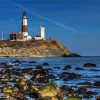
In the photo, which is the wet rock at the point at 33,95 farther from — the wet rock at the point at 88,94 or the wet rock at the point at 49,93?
the wet rock at the point at 88,94

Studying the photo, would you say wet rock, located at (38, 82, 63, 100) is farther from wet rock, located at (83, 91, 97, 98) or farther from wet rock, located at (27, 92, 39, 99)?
wet rock, located at (83, 91, 97, 98)

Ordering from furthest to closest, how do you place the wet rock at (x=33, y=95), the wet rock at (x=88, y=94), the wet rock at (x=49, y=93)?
the wet rock at (x=88, y=94) → the wet rock at (x=33, y=95) → the wet rock at (x=49, y=93)

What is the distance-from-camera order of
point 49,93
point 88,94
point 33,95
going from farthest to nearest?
point 88,94
point 33,95
point 49,93

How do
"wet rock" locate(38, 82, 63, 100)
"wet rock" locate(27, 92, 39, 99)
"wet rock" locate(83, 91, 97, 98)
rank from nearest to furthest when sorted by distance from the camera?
"wet rock" locate(38, 82, 63, 100)
"wet rock" locate(27, 92, 39, 99)
"wet rock" locate(83, 91, 97, 98)

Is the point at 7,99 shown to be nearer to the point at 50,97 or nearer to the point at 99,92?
the point at 50,97

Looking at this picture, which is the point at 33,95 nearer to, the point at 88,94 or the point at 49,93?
the point at 49,93

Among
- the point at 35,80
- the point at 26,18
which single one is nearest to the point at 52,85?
the point at 35,80

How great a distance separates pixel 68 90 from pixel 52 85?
5460 mm

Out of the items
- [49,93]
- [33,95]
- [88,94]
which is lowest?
[88,94]

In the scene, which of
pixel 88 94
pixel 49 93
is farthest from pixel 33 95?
pixel 88 94

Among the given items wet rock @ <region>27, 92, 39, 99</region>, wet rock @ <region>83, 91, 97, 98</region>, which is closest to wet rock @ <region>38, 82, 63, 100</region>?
wet rock @ <region>27, 92, 39, 99</region>

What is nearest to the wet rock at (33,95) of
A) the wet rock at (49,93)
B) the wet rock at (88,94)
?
the wet rock at (49,93)

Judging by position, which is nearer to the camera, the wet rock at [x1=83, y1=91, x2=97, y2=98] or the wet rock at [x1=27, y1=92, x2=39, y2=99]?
the wet rock at [x1=27, y1=92, x2=39, y2=99]

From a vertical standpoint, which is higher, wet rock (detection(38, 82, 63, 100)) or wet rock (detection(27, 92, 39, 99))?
wet rock (detection(38, 82, 63, 100))
